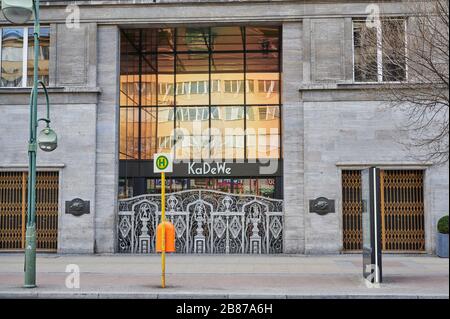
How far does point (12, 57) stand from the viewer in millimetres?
21906

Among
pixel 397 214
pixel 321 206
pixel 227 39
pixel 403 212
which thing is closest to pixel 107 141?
pixel 227 39

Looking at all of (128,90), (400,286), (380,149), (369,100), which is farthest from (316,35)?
(400,286)

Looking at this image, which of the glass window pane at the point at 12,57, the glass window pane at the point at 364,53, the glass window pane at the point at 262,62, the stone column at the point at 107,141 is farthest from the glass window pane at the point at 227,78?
the glass window pane at the point at 12,57

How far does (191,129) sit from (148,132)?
69.2 inches

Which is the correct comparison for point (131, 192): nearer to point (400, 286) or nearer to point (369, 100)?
point (369, 100)

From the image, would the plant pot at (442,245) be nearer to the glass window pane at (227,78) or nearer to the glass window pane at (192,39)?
the glass window pane at (227,78)

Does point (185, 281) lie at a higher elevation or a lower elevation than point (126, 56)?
lower

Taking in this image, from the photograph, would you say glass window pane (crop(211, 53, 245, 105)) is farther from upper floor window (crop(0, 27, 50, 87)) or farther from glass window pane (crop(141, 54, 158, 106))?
upper floor window (crop(0, 27, 50, 87))

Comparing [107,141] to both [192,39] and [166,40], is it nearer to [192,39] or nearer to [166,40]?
[166,40]

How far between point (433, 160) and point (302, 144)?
4.44 metres

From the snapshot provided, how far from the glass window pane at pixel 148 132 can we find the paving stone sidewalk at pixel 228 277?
534cm

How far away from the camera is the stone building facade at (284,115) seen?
66.8 feet

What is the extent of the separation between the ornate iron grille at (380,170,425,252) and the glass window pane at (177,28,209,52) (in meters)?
8.95
